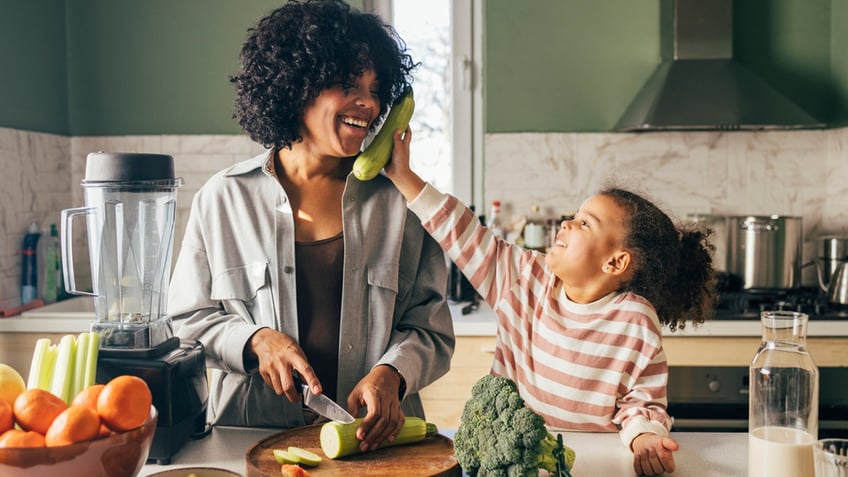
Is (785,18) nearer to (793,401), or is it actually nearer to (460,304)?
(460,304)

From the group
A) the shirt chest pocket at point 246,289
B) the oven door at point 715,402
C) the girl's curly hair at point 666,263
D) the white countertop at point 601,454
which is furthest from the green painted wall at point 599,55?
the white countertop at point 601,454

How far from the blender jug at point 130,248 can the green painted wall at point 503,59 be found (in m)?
2.07

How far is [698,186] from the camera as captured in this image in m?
3.37

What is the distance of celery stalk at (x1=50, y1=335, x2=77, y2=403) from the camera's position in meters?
1.12

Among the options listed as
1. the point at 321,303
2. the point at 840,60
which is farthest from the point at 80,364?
the point at 840,60

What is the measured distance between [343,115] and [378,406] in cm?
54

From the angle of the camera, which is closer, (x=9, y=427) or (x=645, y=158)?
(x=9, y=427)

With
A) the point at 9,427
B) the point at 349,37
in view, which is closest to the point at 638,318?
the point at 349,37

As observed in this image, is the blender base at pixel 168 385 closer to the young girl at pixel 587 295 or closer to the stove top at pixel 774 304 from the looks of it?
the young girl at pixel 587 295

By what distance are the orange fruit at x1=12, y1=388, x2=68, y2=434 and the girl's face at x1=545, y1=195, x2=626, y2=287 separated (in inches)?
38.2

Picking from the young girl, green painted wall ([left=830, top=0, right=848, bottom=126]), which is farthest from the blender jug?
green painted wall ([left=830, top=0, right=848, bottom=126])

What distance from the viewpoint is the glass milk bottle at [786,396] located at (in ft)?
3.49

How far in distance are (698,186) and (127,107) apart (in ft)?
8.03

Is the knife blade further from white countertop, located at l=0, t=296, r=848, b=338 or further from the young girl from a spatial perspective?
white countertop, located at l=0, t=296, r=848, b=338
